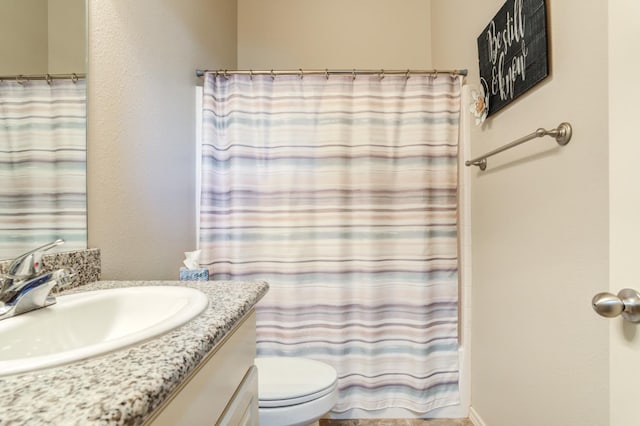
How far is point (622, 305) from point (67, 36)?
144cm

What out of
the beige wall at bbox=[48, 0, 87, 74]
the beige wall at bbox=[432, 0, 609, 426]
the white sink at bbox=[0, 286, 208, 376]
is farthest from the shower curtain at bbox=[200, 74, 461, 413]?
the white sink at bbox=[0, 286, 208, 376]

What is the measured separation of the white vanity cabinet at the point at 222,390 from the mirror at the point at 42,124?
22.3 inches

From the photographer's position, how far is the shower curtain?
5.16ft

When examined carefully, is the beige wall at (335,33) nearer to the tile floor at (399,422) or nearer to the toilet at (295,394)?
the toilet at (295,394)

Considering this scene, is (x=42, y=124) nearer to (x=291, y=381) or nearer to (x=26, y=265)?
(x=26, y=265)

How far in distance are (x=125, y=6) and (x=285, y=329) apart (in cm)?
153

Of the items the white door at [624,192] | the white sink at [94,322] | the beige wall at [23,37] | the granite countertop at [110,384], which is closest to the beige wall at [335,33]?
the beige wall at [23,37]

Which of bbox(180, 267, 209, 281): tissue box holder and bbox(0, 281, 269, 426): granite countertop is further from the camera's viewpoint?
bbox(180, 267, 209, 281): tissue box holder

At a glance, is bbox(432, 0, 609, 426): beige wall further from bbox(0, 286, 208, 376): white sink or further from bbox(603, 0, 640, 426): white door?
bbox(0, 286, 208, 376): white sink

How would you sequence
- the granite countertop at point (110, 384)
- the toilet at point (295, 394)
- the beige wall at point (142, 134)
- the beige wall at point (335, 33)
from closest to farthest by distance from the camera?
1. the granite countertop at point (110, 384)
2. the beige wall at point (142, 134)
3. the toilet at point (295, 394)
4. the beige wall at point (335, 33)

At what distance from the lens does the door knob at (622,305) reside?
50 centimetres

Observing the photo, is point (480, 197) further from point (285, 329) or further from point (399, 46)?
point (399, 46)

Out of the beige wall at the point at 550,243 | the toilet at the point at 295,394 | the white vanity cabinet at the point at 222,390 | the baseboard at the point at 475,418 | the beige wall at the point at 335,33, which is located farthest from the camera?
the beige wall at the point at 335,33

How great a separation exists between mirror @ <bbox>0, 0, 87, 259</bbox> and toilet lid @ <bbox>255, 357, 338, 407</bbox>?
31.6 inches
